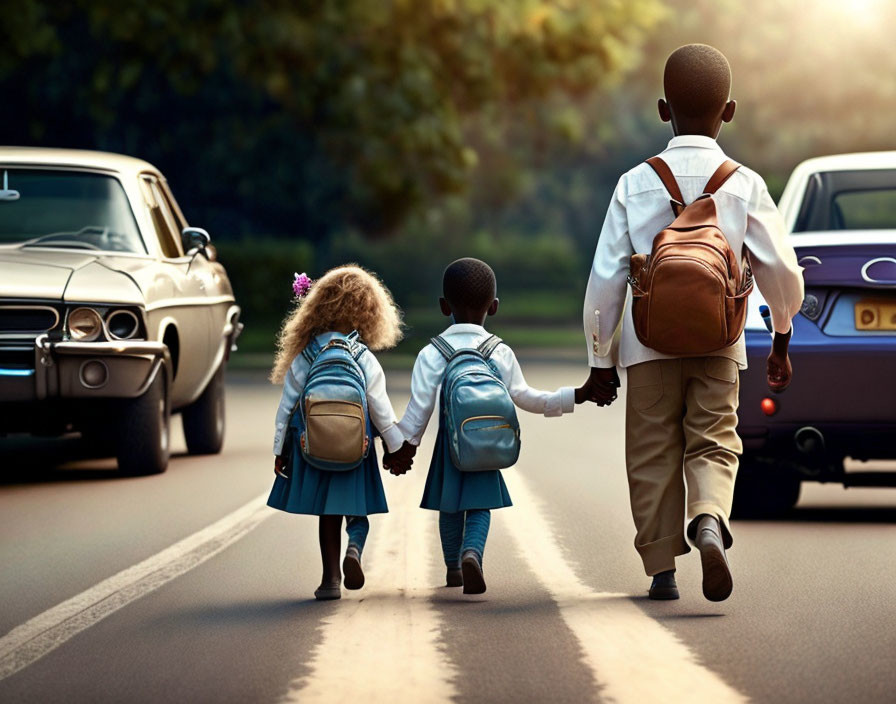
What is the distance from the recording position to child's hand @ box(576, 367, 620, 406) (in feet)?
22.7

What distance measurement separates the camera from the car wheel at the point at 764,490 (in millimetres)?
9648

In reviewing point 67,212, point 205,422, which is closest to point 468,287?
point 67,212

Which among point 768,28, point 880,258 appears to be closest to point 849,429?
point 880,258

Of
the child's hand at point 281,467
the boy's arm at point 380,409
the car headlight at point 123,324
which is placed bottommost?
the child's hand at point 281,467

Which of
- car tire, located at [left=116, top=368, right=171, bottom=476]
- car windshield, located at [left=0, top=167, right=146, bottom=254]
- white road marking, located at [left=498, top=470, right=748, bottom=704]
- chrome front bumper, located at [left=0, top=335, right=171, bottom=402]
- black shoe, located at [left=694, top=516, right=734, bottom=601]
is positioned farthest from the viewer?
car windshield, located at [left=0, top=167, right=146, bottom=254]

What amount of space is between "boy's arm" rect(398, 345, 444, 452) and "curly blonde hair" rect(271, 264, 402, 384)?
0.15 metres

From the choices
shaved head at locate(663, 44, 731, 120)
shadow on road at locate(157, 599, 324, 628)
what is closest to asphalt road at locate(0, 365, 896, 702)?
shadow on road at locate(157, 599, 324, 628)

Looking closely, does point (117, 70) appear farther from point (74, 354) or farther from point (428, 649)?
point (428, 649)

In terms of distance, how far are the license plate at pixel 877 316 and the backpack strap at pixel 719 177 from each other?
2.32 meters

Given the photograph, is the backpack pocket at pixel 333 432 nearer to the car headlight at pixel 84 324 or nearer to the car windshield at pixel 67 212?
the car headlight at pixel 84 324

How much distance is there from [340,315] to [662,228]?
1.24 m

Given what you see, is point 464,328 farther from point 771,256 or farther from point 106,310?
point 106,310

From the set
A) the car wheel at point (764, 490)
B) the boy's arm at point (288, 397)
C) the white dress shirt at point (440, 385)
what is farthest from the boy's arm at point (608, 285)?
the car wheel at point (764, 490)

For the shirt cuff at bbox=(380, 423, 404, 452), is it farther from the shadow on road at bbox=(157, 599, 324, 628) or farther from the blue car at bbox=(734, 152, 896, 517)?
the blue car at bbox=(734, 152, 896, 517)
